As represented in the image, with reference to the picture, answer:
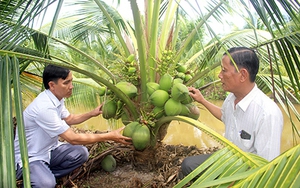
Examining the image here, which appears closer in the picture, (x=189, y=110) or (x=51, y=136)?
(x=51, y=136)

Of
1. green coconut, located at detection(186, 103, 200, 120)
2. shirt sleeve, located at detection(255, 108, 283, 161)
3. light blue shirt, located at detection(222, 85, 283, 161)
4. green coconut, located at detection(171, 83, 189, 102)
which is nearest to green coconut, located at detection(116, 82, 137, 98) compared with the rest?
green coconut, located at detection(171, 83, 189, 102)

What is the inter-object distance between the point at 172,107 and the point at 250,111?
0.53m

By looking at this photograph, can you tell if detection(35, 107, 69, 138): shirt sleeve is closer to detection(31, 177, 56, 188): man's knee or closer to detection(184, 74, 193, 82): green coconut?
detection(31, 177, 56, 188): man's knee

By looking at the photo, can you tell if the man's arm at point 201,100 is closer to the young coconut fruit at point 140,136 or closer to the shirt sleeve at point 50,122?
the young coconut fruit at point 140,136

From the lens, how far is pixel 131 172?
2.71 metres

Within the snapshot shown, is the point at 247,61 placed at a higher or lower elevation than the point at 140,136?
higher

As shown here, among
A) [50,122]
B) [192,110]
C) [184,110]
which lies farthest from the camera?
[192,110]

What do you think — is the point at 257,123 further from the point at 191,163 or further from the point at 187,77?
the point at 187,77

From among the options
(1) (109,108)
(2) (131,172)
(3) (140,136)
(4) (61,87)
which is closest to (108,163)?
(2) (131,172)

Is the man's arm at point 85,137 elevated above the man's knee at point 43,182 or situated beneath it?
elevated above

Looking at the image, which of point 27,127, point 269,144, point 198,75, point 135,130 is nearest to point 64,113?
point 27,127

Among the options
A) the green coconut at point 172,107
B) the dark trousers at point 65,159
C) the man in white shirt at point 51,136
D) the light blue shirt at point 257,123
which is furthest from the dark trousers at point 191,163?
the dark trousers at point 65,159

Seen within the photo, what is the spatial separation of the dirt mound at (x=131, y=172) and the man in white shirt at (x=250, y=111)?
839mm

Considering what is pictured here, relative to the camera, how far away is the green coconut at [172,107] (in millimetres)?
2037
